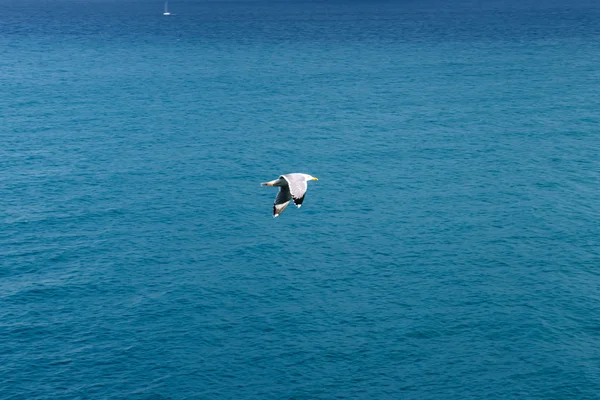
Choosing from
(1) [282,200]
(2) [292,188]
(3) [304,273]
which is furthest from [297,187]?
(3) [304,273]

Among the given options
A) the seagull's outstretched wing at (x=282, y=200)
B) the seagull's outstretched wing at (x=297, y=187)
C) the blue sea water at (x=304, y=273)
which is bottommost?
the blue sea water at (x=304, y=273)

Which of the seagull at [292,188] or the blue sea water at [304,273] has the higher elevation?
the seagull at [292,188]

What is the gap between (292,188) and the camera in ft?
169

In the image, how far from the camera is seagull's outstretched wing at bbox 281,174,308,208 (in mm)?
50688

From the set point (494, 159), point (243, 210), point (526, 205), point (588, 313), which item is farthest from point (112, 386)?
point (494, 159)

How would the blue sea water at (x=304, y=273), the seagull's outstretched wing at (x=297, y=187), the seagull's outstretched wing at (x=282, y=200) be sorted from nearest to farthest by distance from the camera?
the seagull's outstretched wing at (x=297, y=187) < the seagull's outstretched wing at (x=282, y=200) < the blue sea water at (x=304, y=273)

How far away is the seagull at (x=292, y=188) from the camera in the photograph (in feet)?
167

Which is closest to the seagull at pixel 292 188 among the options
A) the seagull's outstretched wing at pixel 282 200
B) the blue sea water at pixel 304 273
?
the seagull's outstretched wing at pixel 282 200

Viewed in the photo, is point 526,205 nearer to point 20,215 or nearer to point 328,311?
point 328,311

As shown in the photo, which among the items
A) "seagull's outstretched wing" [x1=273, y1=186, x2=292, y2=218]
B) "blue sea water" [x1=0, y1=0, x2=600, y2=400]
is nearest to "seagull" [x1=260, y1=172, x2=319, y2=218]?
"seagull's outstretched wing" [x1=273, y1=186, x2=292, y2=218]

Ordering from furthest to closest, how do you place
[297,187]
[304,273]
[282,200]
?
[304,273], [282,200], [297,187]

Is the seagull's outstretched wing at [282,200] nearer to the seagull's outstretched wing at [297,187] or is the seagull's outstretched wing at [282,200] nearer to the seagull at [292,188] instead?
the seagull at [292,188]

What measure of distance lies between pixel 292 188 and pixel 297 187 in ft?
2.00

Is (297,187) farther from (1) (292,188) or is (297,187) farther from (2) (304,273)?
(2) (304,273)
